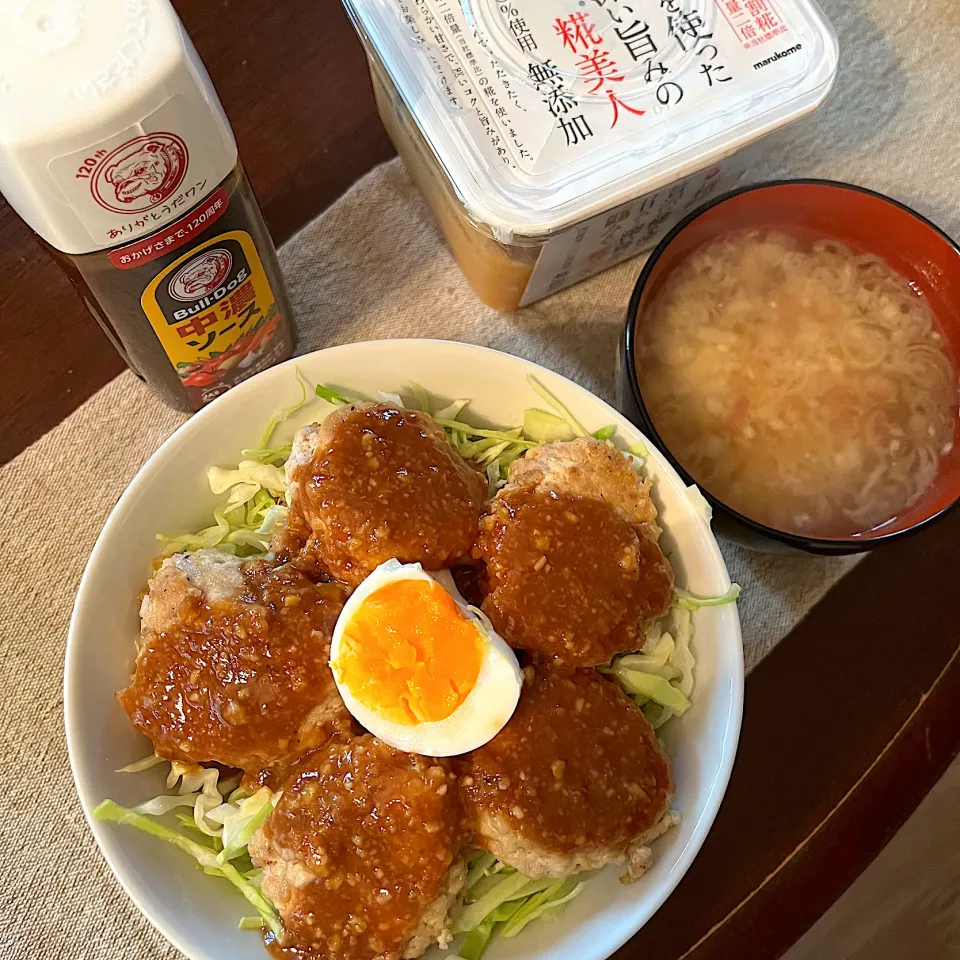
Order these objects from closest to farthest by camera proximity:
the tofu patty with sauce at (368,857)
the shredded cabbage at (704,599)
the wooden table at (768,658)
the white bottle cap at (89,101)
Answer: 1. the white bottle cap at (89,101)
2. the tofu patty with sauce at (368,857)
3. the shredded cabbage at (704,599)
4. the wooden table at (768,658)

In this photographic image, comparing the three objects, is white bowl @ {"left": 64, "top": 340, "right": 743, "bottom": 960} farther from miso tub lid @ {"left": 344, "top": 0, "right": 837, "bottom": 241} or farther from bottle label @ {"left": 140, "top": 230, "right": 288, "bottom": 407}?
miso tub lid @ {"left": 344, "top": 0, "right": 837, "bottom": 241}

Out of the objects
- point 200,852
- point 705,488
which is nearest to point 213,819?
point 200,852

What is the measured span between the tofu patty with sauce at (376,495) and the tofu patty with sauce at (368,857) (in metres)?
0.20

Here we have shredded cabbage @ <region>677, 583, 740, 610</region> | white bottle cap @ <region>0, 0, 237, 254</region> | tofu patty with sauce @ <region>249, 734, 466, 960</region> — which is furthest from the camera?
shredded cabbage @ <region>677, 583, 740, 610</region>

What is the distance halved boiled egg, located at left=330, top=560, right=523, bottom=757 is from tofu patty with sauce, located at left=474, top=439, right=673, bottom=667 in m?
0.06

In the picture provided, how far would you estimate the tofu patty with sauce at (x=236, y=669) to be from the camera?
2.83 feet

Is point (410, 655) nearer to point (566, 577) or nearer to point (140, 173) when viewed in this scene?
point (566, 577)

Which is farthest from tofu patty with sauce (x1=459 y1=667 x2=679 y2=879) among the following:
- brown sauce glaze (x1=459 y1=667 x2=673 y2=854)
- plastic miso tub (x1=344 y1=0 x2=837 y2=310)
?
plastic miso tub (x1=344 y1=0 x2=837 y2=310)

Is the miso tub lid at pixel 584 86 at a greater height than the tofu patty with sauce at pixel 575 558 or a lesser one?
greater

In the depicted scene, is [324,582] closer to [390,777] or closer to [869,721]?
[390,777]

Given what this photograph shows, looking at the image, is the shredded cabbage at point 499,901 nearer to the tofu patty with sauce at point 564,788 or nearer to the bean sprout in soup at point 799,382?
the tofu patty with sauce at point 564,788

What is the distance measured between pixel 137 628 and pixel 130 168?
0.51m

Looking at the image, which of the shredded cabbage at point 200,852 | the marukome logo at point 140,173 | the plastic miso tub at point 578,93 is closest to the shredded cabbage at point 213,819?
the shredded cabbage at point 200,852

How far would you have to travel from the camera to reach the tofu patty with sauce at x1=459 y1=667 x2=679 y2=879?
0.84 m
